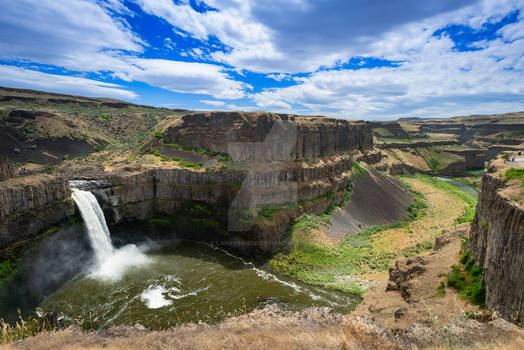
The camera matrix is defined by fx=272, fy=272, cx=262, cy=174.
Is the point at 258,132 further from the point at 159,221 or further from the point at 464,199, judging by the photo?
the point at 464,199

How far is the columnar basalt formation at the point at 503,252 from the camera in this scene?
33.9 feet

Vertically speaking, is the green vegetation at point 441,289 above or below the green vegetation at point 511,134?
below

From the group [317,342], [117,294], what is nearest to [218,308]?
[117,294]

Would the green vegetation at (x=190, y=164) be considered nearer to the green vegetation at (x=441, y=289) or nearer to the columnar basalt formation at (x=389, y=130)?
the green vegetation at (x=441, y=289)

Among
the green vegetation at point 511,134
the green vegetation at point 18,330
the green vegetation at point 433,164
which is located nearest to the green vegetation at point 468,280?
the green vegetation at point 18,330

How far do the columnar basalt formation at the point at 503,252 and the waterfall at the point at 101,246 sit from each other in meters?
27.6

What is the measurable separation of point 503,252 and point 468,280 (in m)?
4.10

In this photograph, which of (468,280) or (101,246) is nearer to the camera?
(468,280)

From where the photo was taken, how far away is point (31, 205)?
23.5 metres

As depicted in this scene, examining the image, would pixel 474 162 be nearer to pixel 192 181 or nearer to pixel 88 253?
pixel 192 181

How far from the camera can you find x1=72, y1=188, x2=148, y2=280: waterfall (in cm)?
2673

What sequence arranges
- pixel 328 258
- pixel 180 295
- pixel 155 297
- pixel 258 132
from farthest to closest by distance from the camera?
1. pixel 258 132
2. pixel 328 258
3. pixel 180 295
4. pixel 155 297

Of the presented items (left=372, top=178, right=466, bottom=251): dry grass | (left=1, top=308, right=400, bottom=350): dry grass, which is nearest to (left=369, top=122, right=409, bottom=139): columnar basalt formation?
(left=372, top=178, right=466, bottom=251): dry grass

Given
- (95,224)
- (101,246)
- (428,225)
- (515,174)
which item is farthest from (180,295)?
(428,225)
